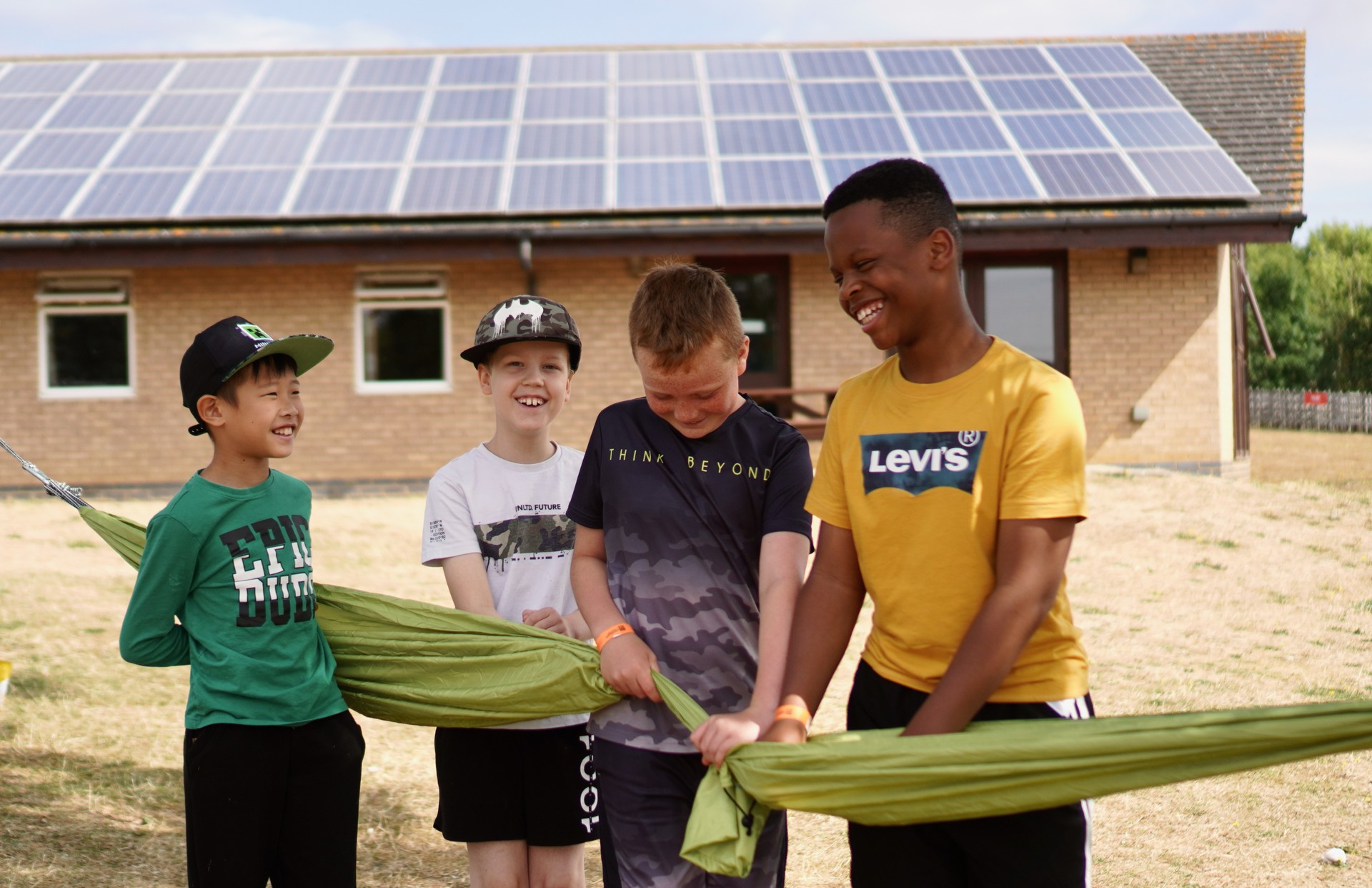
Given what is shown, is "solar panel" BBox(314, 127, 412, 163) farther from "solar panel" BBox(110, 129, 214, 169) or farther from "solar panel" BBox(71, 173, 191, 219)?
"solar panel" BBox(71, 173, 191, 219)

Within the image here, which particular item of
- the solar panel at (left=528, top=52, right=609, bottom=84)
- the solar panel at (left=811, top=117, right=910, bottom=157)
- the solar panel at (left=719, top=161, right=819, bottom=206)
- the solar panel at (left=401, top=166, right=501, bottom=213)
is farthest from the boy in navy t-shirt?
the solar panel at (left=528, top=52, right=609, bottom=84)

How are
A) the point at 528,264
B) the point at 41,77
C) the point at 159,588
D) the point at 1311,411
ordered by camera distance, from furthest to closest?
the point at 1311,411
the point at 41,77
the point at 528,264
the point at 159,588

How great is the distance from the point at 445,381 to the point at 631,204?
3102 millimetres

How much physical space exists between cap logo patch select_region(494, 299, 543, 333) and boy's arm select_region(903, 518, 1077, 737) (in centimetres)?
Result: 133

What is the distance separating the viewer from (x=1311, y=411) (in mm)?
31812

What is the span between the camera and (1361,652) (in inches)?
260

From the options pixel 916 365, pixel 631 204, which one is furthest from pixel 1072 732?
pixel 631 204

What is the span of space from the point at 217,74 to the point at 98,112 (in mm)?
1778

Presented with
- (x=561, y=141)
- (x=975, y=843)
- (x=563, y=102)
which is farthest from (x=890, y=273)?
(x=563, y=102)

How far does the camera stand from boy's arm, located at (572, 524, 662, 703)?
7.36 feet

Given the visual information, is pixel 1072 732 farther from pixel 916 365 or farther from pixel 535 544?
pixel 535 544

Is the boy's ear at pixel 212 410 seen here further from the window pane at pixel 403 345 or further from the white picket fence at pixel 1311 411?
the white picket fence at pixel 1311 411

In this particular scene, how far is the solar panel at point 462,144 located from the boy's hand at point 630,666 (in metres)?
11.7

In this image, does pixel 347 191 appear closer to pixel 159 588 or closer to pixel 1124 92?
pixel 1124 92
